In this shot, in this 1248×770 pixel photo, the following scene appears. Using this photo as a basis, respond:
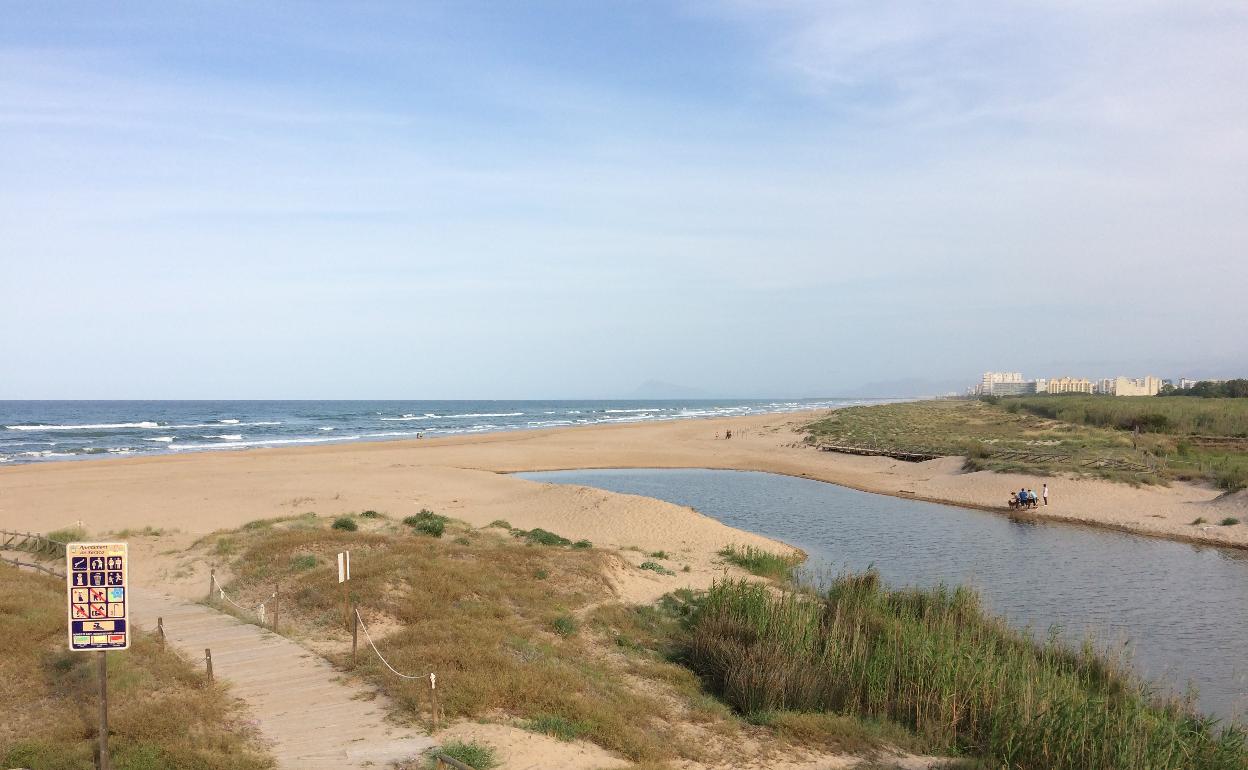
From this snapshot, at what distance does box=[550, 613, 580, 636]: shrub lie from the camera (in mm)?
15672

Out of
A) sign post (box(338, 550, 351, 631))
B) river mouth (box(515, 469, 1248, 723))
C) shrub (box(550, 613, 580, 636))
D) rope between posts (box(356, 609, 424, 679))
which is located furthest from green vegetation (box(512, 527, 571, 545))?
rope between posts (box(356, 609, 424, 679))

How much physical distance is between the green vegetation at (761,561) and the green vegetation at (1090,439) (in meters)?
22.7

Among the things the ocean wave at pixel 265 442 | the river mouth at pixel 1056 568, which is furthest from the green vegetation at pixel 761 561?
the ocean wave at pixel 265 442

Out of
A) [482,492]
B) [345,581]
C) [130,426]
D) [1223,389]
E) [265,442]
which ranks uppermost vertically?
[1223,389]

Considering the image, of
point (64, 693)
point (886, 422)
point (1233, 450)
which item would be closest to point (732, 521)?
point (64, 693)

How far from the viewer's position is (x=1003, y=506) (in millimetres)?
37500

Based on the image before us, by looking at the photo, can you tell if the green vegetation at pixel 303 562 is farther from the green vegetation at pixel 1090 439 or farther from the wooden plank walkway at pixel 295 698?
the green vegetation at pixel 1090 439

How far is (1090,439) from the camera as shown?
5438cm

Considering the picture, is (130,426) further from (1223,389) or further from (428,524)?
(1223,389)

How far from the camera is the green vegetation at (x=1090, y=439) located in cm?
4106

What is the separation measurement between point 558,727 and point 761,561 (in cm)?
1426

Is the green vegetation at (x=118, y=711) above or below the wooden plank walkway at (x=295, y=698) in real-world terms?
above

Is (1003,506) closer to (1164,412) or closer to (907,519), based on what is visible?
(907,519)

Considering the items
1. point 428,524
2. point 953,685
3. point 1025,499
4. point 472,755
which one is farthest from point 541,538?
point 1025,499
